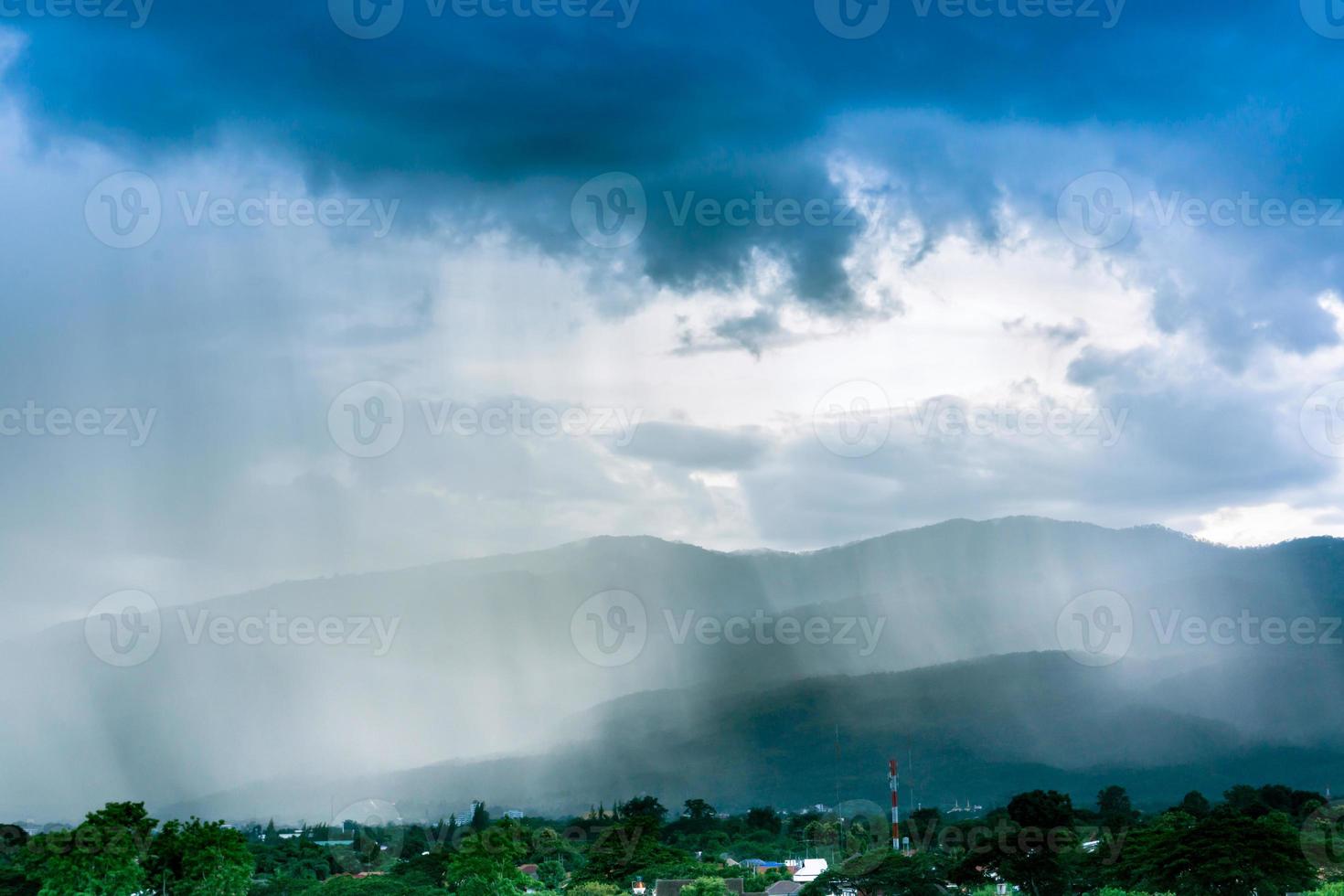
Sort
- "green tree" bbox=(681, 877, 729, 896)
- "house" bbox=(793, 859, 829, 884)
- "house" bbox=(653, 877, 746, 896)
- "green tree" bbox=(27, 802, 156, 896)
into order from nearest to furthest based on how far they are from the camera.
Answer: "green tree" bbox=(27, 802, 156, 896) < "green tree" bbox=(681, 877, 729, 896) < "house" bbox=(653, 877, 746, 896) < "house" bbox=(793, 859, 829, 884)

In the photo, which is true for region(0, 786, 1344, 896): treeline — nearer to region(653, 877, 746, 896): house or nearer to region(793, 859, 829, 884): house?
region(653, 877, 746, 896): house

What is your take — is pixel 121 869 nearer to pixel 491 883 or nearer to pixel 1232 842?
pixel 491 883

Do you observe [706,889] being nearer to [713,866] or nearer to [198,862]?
[713,866]

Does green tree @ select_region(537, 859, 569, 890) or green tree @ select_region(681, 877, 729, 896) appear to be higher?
green tree @ select_region(681, 877, 729, 896)

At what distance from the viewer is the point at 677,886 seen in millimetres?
84875

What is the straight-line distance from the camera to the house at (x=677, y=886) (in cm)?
8356

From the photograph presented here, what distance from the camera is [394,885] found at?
8088 centimetres

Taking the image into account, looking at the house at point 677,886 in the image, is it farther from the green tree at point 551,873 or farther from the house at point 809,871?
the house at point 809,871

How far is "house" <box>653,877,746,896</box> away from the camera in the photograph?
274ft

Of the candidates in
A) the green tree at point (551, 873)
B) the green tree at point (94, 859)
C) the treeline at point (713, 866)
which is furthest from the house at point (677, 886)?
the green tree at point (94, 859)

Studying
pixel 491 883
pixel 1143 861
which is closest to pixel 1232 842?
pixel 1143 861

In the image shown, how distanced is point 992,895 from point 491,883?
88.6 ft

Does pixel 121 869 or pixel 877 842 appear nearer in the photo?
pixel 121 869

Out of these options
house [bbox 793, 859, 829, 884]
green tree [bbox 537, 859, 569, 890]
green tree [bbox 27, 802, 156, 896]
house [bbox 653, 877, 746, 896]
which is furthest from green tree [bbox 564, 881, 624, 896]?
house [bbox 793, 859, 829, 884]
